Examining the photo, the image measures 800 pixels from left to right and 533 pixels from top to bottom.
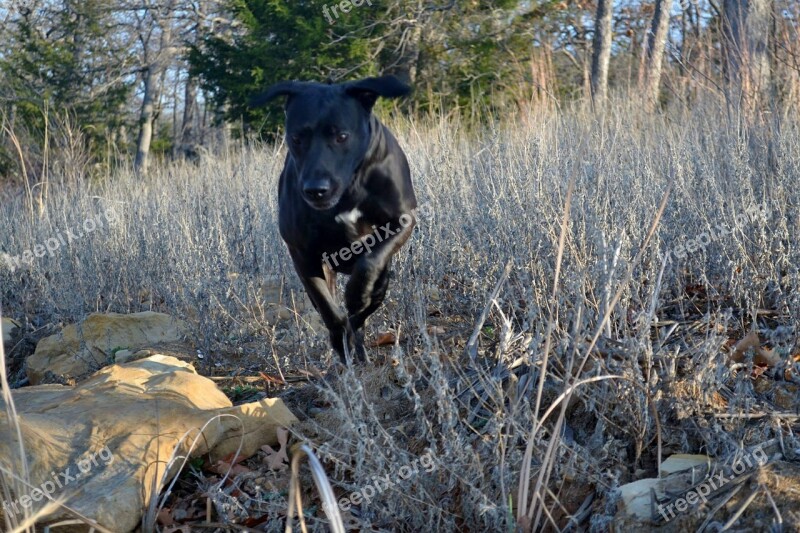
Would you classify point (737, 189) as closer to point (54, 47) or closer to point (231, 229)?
point (231, 229)

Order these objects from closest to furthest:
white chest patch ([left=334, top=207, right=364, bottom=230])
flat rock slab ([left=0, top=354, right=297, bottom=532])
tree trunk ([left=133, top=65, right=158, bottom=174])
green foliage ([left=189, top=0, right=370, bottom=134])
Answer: flat rock slab ([left=0, top=354, right=297, bottom=532]) < white chest patch ([left=334, top=207, right=364, bottom=230]) < green foliage ([left=189, top=0, right=370, bottom=134]) < tree trunk ([left=133, top=65, right=158, bottom=174])

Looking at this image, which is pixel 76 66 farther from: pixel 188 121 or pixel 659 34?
pixel 659 34

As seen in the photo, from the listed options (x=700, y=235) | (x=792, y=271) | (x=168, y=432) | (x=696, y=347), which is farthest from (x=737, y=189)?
(x=168, y=432)

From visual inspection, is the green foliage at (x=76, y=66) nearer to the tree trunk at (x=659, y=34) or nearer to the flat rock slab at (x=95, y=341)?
the tree trunk at (x=659, y=34)

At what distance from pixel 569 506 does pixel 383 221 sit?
6.13ft

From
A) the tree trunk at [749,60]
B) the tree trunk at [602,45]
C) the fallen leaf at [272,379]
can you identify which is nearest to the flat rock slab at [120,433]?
the fallen leaf at [272,379]

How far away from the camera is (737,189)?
13.2ft

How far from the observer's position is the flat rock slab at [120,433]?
2484 mm

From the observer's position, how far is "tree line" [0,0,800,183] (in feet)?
23.4
